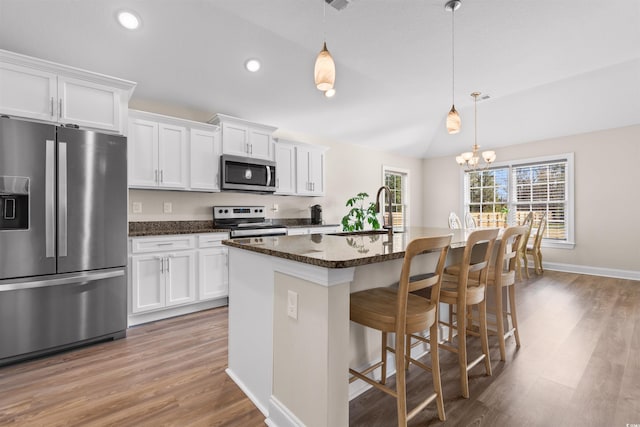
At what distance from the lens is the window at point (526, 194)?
18.3 feet

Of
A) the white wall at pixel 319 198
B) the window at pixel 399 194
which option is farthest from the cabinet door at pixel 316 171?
the window at pixel 399 194

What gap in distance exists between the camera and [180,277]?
3170mm

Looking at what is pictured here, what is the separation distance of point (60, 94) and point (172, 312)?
2.25 metres

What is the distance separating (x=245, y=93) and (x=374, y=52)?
171 cm

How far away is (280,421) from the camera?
1.53m

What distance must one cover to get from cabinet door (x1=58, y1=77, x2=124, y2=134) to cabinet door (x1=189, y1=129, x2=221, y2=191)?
0.90 meters

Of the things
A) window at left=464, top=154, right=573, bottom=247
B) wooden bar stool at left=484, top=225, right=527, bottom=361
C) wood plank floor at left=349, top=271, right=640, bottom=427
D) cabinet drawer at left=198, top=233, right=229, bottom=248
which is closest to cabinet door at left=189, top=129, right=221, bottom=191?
cabinet drawer at left=198, top=233, right=229, bottom=248

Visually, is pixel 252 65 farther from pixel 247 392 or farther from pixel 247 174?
pixel 247 392

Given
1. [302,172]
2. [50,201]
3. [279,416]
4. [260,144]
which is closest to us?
[279,416]

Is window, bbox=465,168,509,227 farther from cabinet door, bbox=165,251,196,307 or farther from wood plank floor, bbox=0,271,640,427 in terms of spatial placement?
cabinet door, bbox=165,251,196,307

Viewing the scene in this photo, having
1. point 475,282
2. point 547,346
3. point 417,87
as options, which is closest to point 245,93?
point 417,87

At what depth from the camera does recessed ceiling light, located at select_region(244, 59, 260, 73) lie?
3492 mm

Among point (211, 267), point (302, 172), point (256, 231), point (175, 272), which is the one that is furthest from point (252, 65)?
point (175, 272)

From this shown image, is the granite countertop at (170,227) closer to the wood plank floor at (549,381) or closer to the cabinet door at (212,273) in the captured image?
the cabinet door at (212,273)
